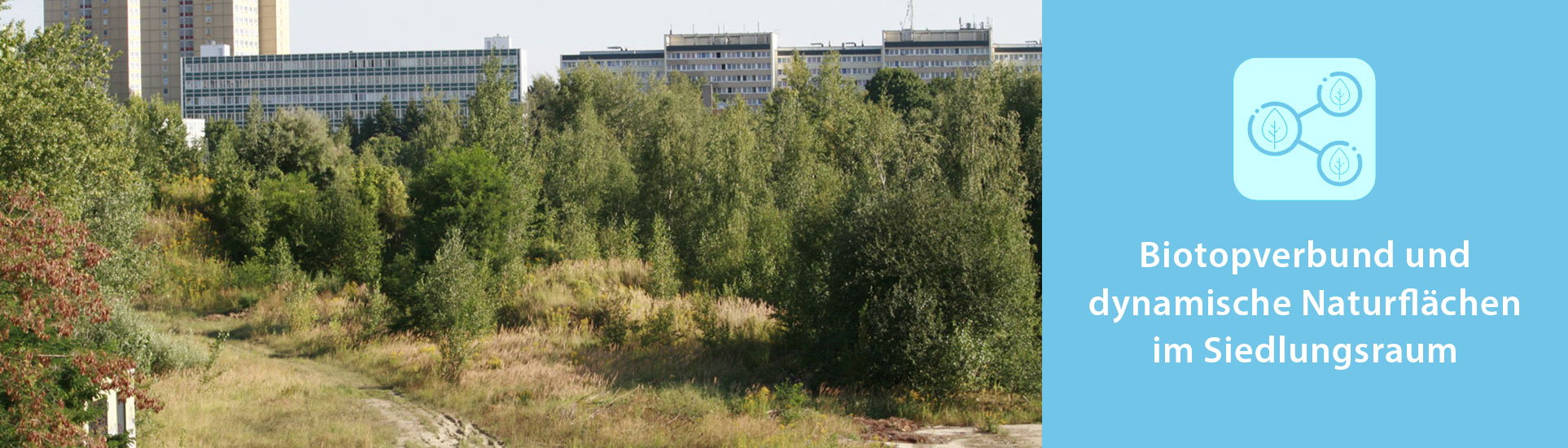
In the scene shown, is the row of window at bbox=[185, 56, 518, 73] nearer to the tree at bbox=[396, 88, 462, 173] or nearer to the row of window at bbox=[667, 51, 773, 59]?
the row of window at bbox=[667, 51, 773, 59]

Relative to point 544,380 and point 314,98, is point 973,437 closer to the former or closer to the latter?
point 544,380

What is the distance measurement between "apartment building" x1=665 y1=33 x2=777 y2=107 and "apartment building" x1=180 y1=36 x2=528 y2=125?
34.4 meters

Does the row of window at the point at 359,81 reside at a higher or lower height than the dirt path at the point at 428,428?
higher

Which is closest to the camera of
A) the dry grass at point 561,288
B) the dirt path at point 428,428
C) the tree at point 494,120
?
the dirt path at point 428,428

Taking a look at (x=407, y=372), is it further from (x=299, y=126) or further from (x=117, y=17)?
(x=117, y=17)

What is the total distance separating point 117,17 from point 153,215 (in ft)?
574

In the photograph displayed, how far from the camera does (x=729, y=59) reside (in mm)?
189125

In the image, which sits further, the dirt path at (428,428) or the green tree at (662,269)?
the green tree at (662,269)

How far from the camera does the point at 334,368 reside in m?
25.8

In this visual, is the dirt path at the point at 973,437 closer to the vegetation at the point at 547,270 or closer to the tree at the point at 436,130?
the vegetation at the point at 547,270

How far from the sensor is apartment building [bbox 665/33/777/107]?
189 m

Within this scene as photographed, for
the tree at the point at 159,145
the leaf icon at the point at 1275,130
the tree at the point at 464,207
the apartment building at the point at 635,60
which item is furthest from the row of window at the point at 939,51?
the leaf icon at the point at 1275,130

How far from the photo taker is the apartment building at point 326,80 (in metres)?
157

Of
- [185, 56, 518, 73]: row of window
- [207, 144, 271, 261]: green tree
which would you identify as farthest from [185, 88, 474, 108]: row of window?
[207, 144, 271, 261]: green tree
